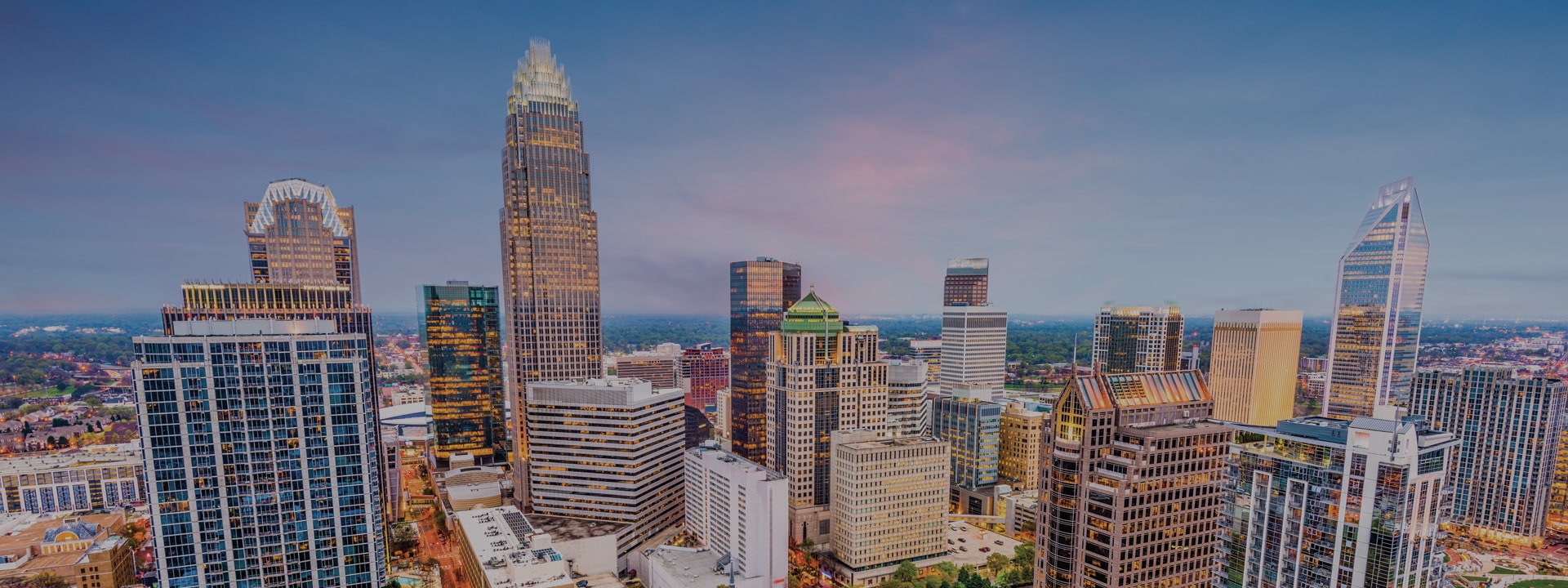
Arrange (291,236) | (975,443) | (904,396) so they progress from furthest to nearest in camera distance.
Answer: (975,443) → (904,396) → (291,236)

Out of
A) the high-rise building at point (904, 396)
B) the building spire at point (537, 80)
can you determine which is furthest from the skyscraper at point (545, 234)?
the high-rise building at point (904, 396)

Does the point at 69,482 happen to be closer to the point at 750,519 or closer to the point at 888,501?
the point at 750,519

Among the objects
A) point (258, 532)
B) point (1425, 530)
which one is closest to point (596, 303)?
point (258, 532)

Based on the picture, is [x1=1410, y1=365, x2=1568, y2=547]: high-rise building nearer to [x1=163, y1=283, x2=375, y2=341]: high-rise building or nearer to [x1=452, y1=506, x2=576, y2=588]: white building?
[x1=452, y1=506, x2=576, y2=588]: white building

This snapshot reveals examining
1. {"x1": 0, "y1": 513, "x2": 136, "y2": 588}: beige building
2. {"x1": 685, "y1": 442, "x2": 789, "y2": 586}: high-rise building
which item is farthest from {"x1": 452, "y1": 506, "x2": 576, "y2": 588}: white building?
{"x1": 0, "y1": 513, "x2": 136, "y2": 588}: beige building

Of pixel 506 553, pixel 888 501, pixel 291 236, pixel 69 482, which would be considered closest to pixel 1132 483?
pixel 888 501

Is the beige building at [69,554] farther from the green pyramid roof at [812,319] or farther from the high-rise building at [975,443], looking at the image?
the high-rise building at [975,443]

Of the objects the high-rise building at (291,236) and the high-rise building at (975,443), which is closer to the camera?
the high-rise building at (291,236)
